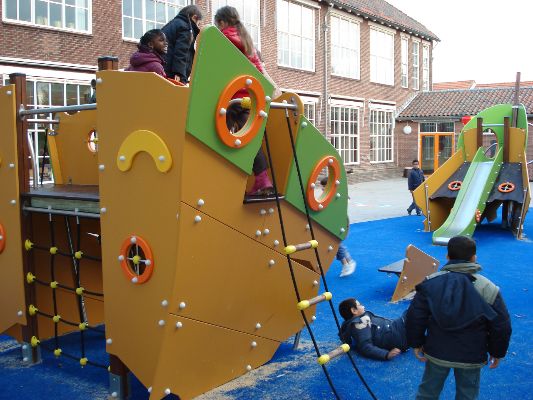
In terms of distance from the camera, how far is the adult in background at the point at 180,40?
530 cm

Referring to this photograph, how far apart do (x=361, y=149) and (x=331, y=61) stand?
4322 mm

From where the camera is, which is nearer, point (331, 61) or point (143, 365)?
point (143, 365)

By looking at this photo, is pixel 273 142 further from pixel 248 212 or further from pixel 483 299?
pixel 483 299

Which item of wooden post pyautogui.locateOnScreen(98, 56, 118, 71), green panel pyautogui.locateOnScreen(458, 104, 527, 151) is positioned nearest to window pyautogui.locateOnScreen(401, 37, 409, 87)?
green panel pyautogui.locateOnScreen(458, 104, 527, 151)

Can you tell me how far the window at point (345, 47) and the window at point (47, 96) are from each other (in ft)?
40.2

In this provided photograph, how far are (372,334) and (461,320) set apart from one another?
1.95 m

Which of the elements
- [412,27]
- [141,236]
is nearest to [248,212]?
[141,236]

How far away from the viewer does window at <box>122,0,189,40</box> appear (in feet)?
55.0

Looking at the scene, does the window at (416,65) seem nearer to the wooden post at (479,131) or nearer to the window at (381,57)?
the window at (381,57)

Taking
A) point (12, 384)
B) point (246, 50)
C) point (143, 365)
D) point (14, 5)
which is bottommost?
point (12, 384)

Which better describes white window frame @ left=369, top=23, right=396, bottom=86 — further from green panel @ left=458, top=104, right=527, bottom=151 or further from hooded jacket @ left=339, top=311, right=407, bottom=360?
hooded jacket @ left=339, top=311, right=407, bottom=360

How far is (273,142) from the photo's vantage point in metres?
4.94

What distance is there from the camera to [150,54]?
4.55 meters

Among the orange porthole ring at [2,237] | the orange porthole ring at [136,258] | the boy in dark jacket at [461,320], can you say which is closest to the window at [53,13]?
the orange porthole ring at [2,237]
